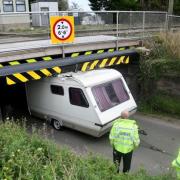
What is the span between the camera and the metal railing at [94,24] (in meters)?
10.4

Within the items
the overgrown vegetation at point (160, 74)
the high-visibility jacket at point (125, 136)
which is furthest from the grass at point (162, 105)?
the high-visibility jacket at point (125, 136)

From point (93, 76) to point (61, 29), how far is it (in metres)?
1.93

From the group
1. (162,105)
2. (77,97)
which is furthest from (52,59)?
(162,105)

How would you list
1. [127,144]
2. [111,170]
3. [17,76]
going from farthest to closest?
1. [17,76]
2. [127,144]
3. [111,170]

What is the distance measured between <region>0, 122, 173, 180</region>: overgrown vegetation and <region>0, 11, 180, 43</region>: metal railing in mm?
5334

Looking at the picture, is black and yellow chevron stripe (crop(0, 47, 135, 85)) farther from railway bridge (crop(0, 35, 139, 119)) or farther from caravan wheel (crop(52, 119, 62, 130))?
caravan wheel (crop(52, 119, 62, 130))

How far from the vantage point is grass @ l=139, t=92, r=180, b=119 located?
41.0ft

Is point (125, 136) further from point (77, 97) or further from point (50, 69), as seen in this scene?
point (50, 69)

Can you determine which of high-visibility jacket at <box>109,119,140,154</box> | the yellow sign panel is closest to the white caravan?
the yellow sign panel

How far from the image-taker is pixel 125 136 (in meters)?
7.20

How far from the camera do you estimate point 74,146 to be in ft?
32.7

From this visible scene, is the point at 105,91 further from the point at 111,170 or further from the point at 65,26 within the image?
the point at 111,170

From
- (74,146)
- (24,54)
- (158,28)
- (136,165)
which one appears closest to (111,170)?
(136,165)

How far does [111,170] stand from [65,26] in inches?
260
